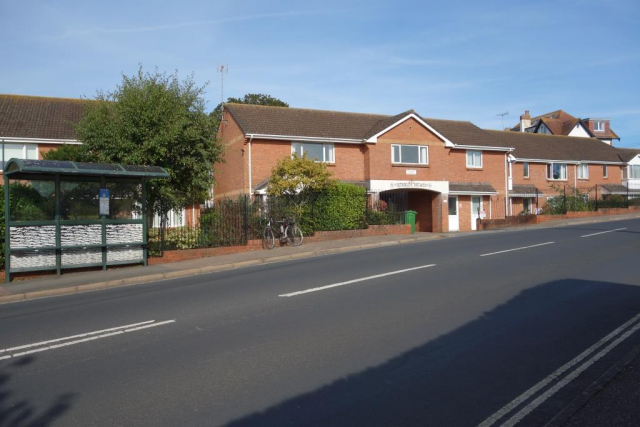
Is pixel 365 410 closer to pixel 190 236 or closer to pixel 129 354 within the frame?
pixel 129 354

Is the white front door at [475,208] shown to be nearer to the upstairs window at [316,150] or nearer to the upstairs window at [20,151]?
the upstairs window at [316,150]

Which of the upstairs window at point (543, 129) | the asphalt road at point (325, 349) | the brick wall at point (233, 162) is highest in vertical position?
the upstairs window at point (543, 129)

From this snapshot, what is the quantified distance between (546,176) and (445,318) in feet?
129

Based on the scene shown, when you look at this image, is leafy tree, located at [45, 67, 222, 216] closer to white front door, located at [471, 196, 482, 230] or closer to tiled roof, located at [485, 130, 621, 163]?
white front door, located at [471, 196, 482, 230]

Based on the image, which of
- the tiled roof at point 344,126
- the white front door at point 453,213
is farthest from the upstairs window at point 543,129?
the white front door at point 453,213

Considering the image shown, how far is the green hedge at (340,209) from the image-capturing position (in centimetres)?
2281

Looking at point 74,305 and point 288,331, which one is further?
point 74,305

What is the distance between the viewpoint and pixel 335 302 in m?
9.43

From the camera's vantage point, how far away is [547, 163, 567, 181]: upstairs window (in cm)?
4375

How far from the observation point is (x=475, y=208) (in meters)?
36.0

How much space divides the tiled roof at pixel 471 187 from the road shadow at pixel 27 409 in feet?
102

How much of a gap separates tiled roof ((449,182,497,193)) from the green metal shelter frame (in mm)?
22778

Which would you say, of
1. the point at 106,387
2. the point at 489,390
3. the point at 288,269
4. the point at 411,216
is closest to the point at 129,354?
the point at 106,387

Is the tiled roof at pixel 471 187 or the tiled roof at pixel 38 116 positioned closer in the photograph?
the tiled roof at pixel 38 116
